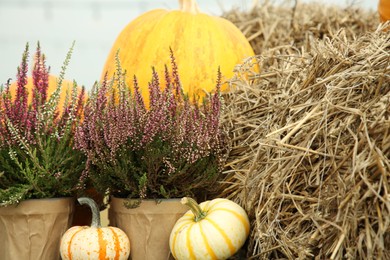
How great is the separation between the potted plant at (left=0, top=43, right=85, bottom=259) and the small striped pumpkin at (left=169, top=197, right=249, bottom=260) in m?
0.43

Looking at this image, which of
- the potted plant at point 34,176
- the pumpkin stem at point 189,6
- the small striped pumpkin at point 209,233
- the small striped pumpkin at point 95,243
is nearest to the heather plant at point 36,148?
the potted plant at point 34,176

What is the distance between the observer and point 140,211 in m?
2.34

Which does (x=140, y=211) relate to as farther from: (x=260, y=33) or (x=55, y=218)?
(x=260, y=33)

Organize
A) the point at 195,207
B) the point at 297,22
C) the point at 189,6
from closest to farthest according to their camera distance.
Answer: the point at 195,207, the point at 189,6, the point at 297,22

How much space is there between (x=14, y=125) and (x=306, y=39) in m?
1.59

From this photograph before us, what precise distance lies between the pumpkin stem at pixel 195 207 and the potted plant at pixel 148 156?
111mm

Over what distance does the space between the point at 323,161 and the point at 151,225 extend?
0.64m

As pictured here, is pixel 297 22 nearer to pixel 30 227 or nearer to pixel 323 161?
pixel 323 161

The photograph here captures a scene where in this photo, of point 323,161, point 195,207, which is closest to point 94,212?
point 195,207

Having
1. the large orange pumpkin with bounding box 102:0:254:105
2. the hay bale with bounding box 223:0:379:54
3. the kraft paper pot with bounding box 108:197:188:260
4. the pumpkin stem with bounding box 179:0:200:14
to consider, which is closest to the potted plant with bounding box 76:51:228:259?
the kraft paper pot with bounding box 108:197:188:260

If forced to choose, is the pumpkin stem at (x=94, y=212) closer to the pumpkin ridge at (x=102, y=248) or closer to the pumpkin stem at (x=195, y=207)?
the pumpkin ridge at (x=102, y=248)

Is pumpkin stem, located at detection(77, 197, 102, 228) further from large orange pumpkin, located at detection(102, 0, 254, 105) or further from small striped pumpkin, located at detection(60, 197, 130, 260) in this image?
large orange pumpkin, located at detection(102, 0, 254, 105)

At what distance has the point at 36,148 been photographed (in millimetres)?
2395

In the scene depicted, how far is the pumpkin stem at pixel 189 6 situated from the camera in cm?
323
